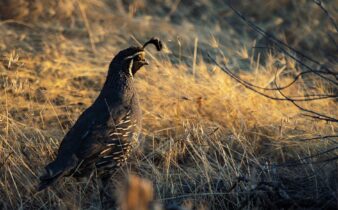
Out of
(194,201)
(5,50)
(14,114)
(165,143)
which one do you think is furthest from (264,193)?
(5,50)

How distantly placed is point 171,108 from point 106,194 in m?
1.29

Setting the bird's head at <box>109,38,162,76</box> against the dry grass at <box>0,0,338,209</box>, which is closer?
the dry grass at <box>0,0,338,209</box>

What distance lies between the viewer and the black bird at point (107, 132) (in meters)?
4.74

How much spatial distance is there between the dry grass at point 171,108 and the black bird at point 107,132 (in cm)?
21

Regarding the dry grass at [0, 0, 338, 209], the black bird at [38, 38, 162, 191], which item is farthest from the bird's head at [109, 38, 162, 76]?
the dry grass at [0, 0, 338, 209]

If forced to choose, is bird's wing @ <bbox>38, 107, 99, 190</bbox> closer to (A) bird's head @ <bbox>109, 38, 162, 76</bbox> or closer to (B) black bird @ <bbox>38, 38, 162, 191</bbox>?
(B) black bird @ <bbox>38, 38, 162, 191</bbox>

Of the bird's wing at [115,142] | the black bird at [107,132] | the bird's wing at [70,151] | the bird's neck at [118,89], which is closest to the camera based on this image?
the bird's wing at [70,151]

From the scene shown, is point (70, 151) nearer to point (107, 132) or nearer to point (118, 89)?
point (107, 132)

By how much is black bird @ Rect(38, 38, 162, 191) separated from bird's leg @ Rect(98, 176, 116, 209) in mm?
31

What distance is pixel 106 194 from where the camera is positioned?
5.00 m

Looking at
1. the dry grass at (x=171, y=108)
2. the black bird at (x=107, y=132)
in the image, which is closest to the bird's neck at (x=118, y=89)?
the black bird at (x=107, y=132)

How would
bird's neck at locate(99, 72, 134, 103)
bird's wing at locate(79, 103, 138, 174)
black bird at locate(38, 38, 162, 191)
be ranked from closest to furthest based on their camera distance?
black bird at locate(38, 38, 162, 191), bird's wing at locate(79, 103, 138, 174), bird's neck at locate(99, 72, 134, 103)

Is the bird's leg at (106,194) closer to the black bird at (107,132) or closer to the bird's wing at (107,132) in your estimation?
the black bird at (107,132)

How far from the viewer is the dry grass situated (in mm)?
4836
